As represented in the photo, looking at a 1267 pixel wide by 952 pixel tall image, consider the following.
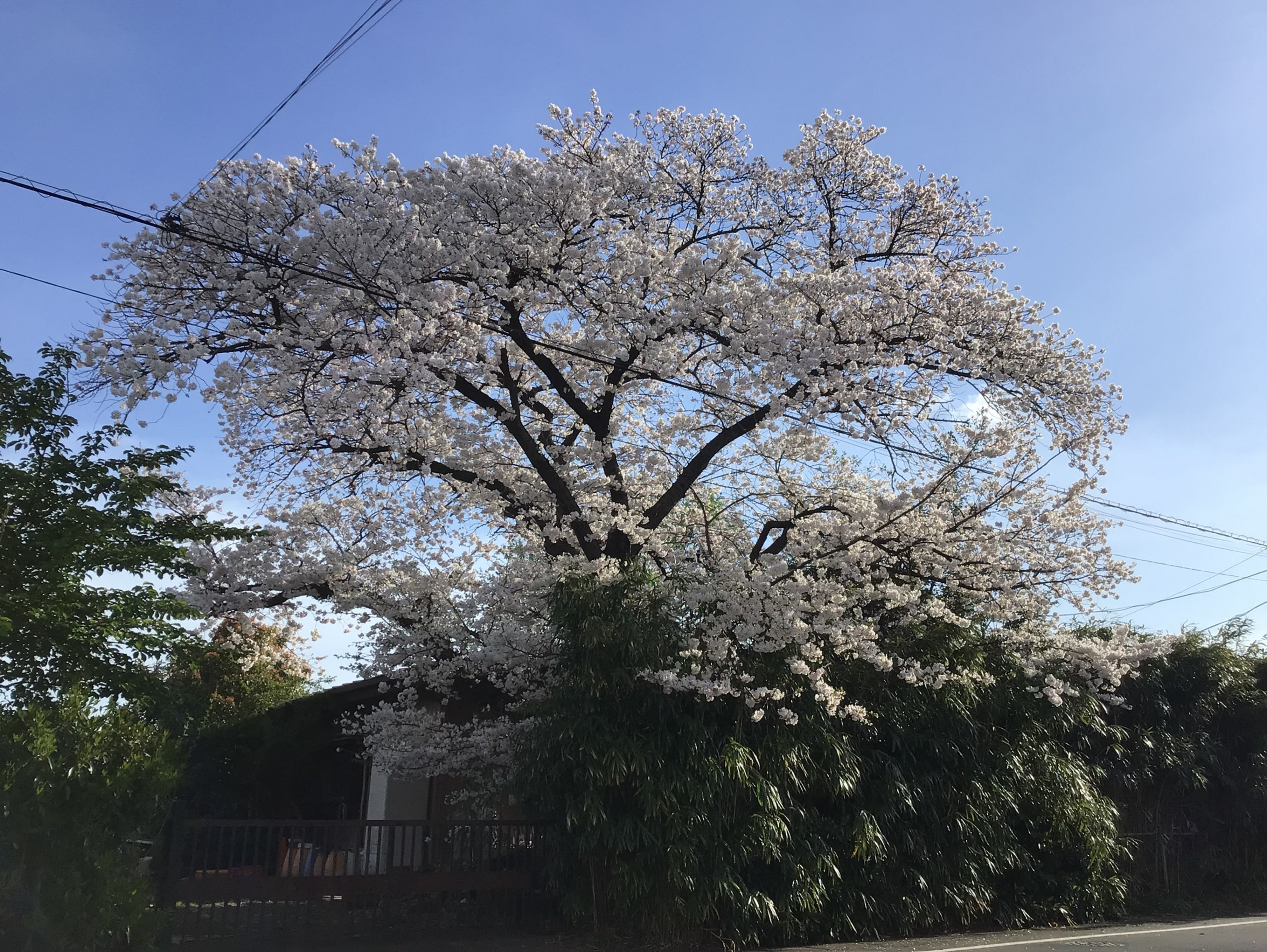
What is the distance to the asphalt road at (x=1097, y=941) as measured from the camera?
995 centimetres

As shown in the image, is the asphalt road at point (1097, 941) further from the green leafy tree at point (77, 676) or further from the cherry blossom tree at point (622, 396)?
the green leafy tree at point (77, 676)

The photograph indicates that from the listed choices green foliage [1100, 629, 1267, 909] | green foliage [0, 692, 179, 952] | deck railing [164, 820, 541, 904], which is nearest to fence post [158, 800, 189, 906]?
deck railing [164, 820, 541, 904]

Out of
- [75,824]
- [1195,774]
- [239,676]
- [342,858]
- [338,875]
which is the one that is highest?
[239,676]

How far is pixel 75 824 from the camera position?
228 inches

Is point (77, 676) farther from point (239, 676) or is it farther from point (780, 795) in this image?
point (239, 676)

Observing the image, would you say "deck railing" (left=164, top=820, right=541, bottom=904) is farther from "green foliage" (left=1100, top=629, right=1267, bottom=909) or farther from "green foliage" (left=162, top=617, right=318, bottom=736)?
"green foliage" (left=1100, top=629, right=1267, bottom=909)

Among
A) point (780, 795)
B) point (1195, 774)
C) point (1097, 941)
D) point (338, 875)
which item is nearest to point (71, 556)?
point (338, 875)

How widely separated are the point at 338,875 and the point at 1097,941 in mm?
8410

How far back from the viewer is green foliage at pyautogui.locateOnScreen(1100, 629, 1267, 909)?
1429 centimetres

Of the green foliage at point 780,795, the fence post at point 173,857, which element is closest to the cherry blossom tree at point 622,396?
the green foliage at point 780,795

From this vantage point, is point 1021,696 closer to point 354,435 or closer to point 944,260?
point 944,260

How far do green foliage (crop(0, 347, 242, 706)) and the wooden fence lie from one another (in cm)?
150

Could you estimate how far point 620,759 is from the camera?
906 cm

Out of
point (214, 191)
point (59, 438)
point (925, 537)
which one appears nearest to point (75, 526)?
point (59, 438)
